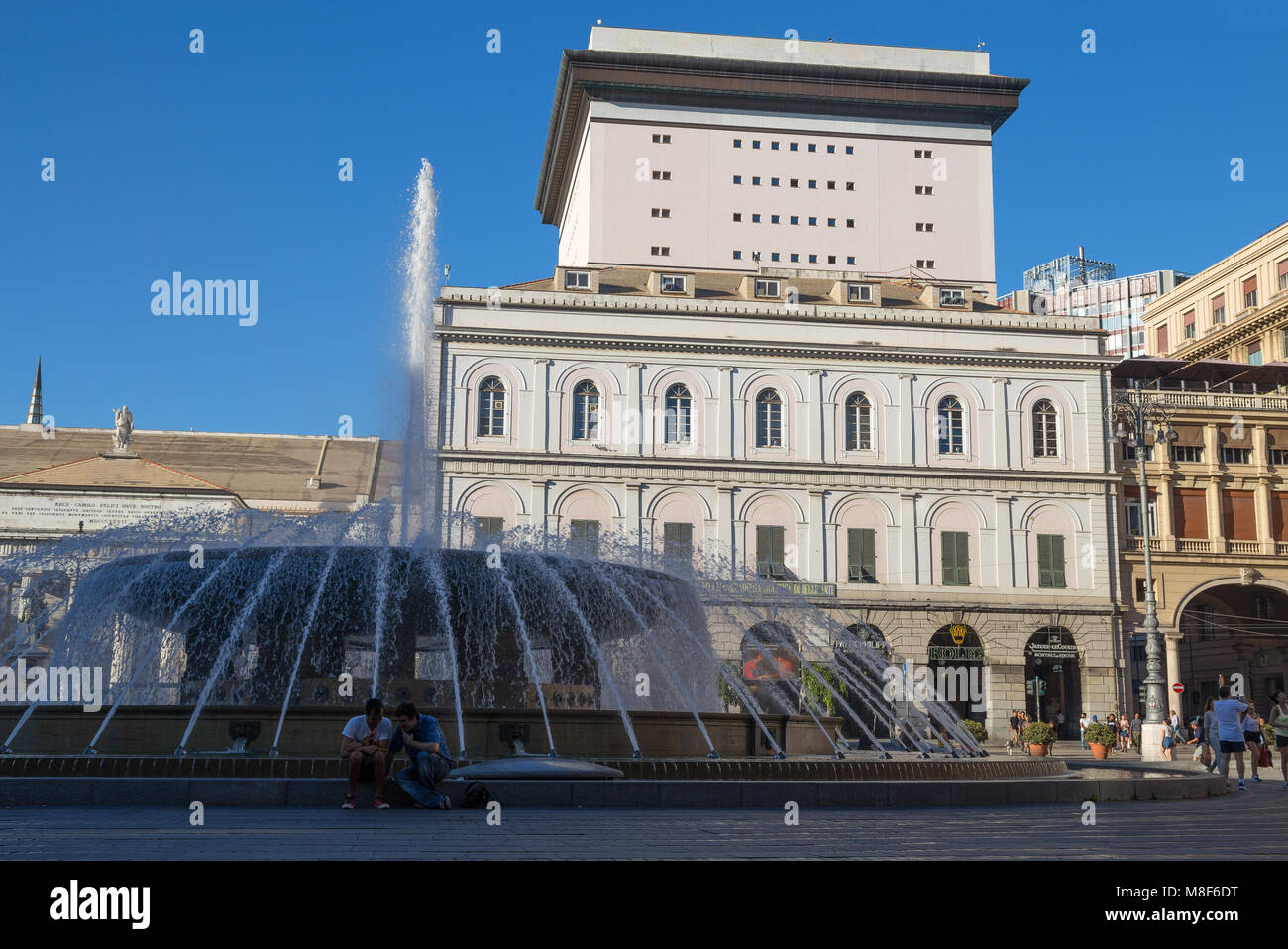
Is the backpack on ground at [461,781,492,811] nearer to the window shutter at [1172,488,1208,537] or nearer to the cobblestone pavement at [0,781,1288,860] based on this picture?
the cobblestone pavement at [0,781,1288,860]

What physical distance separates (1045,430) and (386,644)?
35.3m

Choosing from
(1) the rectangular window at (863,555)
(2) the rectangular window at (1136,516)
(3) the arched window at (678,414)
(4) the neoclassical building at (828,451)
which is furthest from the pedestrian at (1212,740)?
(2) the rectangular window at (1136,516)

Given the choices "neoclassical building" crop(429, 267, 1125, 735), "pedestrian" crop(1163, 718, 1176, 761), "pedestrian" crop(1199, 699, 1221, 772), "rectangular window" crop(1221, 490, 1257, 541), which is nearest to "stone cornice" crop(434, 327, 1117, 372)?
Answer: "neoclassical building" crop(429, 267, 1125, 735)

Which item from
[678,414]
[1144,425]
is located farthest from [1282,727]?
[678,414]

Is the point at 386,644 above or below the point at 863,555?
below

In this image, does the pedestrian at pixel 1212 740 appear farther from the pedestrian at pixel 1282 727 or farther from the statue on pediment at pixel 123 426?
the statue on pediment at pixel 123 426

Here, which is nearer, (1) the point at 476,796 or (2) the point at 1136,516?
(1) the point at 476,796

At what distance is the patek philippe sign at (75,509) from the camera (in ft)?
161

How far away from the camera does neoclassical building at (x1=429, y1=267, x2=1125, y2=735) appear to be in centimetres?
4428

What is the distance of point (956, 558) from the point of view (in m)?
45.4

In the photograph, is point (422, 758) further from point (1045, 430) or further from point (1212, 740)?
point (1045, 430)

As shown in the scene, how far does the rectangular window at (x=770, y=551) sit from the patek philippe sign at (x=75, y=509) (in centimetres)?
2096
